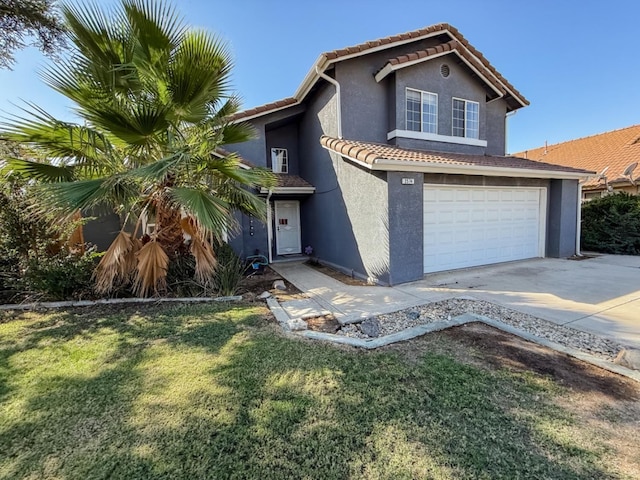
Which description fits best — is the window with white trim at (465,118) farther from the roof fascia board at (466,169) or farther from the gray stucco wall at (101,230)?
A: the gray stucco wall at (101,230)

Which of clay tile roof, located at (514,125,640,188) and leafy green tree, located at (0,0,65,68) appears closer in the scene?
leafy green tree, located at (0,0,65,68)

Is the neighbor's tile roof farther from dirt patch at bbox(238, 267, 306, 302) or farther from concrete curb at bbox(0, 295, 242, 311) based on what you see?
concrete curb at bbox(0, 295, 242, 311)

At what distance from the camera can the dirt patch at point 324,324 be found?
5027mm

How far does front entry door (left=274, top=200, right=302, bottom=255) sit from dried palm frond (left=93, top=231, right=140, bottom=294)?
660 centimetres

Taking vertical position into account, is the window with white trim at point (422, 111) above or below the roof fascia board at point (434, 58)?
below

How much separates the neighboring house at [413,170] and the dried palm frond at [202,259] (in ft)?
10.0

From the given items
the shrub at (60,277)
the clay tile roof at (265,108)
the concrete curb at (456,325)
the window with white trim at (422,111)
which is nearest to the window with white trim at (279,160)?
the clay tile roof at (265,108)

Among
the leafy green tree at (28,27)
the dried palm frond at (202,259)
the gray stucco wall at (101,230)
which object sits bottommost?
the dried palm frond at (202,259)

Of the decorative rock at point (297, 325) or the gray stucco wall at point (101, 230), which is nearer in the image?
the decorative rock at point (297, 325)

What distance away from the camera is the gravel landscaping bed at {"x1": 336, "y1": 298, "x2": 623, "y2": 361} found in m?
4.24

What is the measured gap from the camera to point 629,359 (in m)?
3.69

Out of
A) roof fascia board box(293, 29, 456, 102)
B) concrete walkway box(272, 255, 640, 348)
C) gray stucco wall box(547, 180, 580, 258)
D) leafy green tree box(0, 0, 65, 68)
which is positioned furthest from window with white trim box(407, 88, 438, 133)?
Answer: leafy green tree box(0, 0, 65, 68)

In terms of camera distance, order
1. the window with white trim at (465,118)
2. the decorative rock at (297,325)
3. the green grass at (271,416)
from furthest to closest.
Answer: the window with white trim at (465,118)
the decorative rock at (297,325)
the green grass at (271,416)

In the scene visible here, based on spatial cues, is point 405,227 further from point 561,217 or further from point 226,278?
point 561,217
